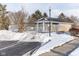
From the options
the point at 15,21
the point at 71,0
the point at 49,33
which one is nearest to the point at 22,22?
the point at 15,21

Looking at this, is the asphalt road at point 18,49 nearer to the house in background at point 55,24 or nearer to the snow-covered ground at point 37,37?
the snow-covered ground at point 37,37

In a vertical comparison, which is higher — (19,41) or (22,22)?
(22,22)

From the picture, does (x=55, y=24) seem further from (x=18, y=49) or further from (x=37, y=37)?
(x=18, y=49)

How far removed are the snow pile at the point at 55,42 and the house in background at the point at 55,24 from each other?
6 cm

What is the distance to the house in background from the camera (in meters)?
2.56

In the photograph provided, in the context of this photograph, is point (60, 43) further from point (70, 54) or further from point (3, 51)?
point (3, 51)

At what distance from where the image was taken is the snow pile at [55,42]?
8.38 feet

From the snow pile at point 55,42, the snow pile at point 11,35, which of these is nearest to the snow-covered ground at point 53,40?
the snow pile at point 55,42

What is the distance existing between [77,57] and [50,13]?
511 millimetres

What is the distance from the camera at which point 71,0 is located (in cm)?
255

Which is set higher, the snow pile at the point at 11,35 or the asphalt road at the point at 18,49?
the snow pile at the point at 11,35

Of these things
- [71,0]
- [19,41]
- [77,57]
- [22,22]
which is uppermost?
[71,0]

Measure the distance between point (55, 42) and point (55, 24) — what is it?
0.59 feet

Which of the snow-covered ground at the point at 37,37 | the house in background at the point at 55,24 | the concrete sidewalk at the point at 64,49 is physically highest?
the house in background at the point at 55,24
